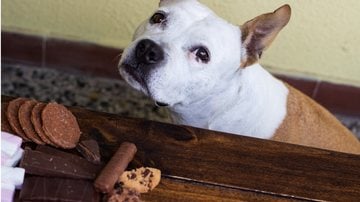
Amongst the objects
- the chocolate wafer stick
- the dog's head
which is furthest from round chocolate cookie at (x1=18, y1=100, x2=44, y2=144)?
the dog's head

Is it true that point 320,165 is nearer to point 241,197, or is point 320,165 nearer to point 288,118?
point 241,197

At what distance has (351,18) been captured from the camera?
5.63 ft

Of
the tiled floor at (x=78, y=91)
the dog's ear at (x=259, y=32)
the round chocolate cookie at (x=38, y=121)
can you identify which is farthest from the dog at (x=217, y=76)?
the tiled floor at (x=78, y=91)

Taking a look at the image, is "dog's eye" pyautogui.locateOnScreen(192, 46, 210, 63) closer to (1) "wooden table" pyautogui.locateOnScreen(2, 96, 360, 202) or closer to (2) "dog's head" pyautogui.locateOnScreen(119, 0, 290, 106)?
(2) "dog's head" pyautogui.locateOnScreen(119, 0, 290, 106)

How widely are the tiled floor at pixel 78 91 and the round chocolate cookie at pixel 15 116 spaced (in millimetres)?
798

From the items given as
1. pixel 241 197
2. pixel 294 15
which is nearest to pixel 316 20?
pixel 294 15

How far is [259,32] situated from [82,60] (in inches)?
32.0

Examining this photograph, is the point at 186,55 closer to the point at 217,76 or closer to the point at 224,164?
the point at 217,76

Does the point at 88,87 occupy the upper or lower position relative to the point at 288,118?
lower

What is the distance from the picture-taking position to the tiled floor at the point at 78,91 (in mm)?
1910

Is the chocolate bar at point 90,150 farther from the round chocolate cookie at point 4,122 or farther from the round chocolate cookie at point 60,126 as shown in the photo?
the round chocolate cookie at point 4,122

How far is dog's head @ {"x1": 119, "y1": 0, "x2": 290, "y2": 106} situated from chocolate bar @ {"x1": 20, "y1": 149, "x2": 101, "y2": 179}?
252 millimetres

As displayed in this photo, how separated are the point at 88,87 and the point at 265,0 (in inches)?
25.7

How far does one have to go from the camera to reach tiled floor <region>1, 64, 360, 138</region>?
1910mm
